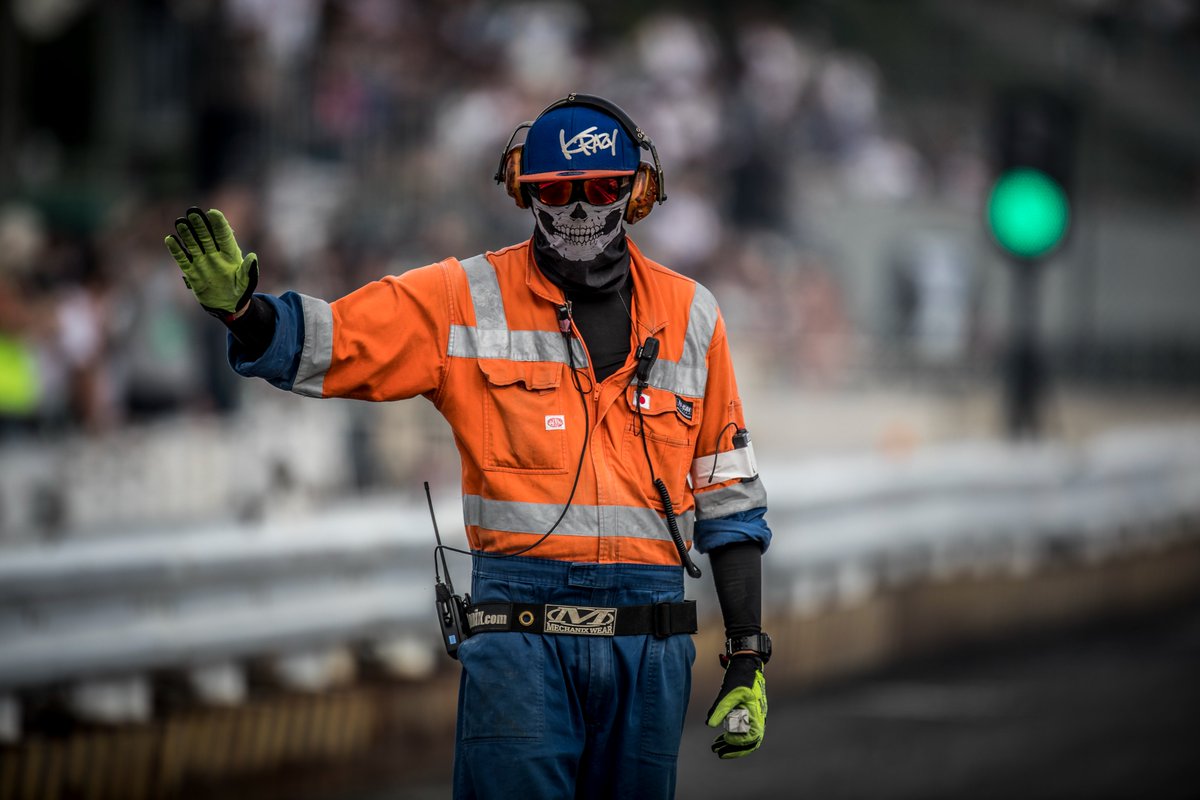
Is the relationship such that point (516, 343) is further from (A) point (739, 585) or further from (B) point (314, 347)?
(A) point (739, 585)

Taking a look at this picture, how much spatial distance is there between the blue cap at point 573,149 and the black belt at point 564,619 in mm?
970

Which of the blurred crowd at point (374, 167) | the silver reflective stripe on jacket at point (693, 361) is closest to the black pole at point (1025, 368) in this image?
the blurred crowd at point (374, 167)

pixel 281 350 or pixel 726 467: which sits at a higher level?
pixel 281 350

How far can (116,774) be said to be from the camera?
6.63 metres

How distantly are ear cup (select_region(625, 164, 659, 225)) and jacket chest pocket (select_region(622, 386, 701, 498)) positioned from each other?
1.37ft

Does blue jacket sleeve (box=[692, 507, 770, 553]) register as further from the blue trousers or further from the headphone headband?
the headphone headband

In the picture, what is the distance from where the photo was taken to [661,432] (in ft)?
14.5

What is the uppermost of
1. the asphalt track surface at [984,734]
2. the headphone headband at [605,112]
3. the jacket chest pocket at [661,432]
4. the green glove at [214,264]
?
the headphone headband at [605,112]

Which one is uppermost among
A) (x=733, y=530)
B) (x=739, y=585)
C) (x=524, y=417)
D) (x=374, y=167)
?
(x=374, y=167)

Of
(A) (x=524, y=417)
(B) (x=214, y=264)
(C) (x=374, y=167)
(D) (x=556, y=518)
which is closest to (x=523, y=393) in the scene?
(A) (x=524, y=417)

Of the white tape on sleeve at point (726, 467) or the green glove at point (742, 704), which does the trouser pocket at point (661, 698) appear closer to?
the green glove at point (742, 704)

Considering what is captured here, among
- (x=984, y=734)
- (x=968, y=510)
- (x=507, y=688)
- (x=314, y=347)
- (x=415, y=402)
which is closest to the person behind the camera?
(x=314, y=347)

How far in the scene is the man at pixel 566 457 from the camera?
4.25 m

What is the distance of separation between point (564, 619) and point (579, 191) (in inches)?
38.1
